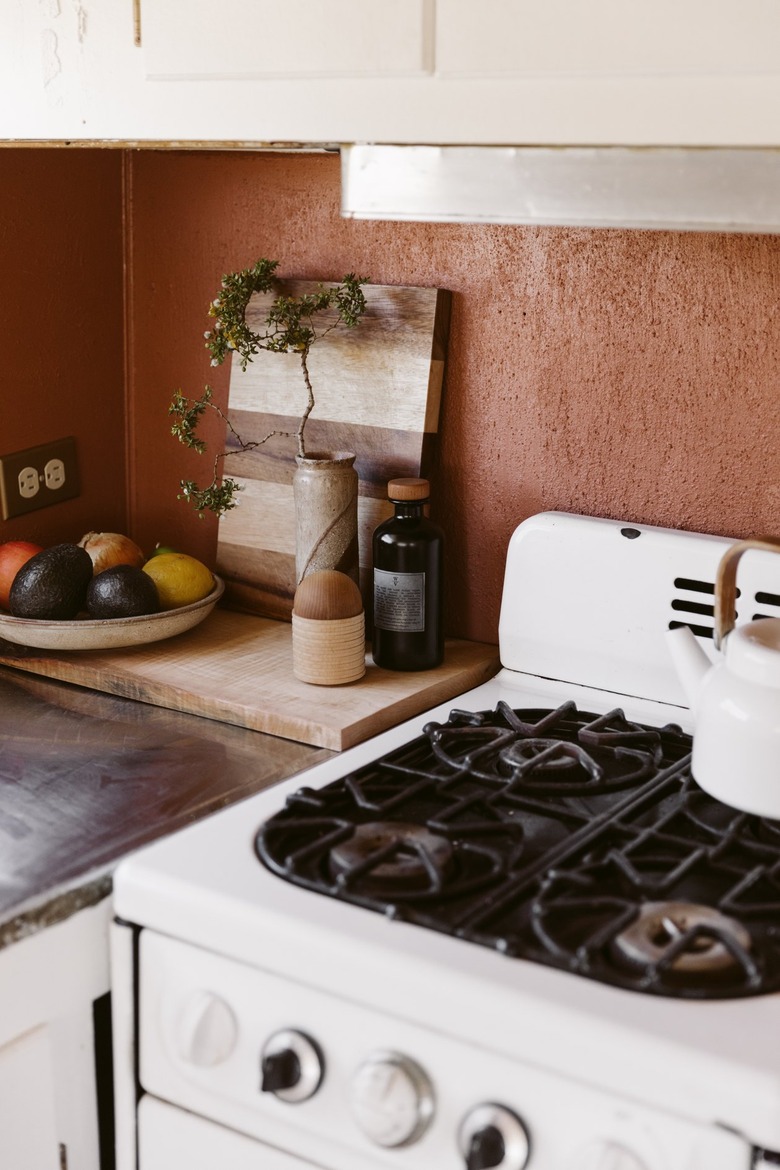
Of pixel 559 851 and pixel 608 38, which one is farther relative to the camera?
pixel 559 851

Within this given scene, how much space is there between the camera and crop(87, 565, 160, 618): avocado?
1489mm

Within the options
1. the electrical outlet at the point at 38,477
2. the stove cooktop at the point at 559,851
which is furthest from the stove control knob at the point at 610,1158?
the electrical outlet at the point at 38,477

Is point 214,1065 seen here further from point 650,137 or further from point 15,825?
point 650,137

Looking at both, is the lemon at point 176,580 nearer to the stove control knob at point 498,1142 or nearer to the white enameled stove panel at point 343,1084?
the white enameled stove panel at point 343,1084

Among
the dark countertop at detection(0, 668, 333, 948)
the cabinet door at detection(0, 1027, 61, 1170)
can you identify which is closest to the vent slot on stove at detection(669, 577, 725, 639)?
the dark countertop at detection(0, 668, 333, 948)

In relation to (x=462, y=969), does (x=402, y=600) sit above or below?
above

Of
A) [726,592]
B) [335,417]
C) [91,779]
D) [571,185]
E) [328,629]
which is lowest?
[91,779]

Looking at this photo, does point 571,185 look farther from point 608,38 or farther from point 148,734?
point 148,734

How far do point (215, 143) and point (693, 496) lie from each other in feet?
2.09

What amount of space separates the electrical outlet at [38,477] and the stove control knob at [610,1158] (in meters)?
1.13

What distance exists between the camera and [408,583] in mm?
1452

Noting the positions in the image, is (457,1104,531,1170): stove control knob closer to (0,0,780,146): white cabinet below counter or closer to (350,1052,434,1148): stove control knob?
(350,1052,434,1148): stove control knob

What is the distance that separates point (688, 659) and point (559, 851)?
0.81 feet

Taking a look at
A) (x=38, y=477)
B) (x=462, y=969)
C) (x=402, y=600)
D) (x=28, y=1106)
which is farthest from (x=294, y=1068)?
(x=38, y=477)
